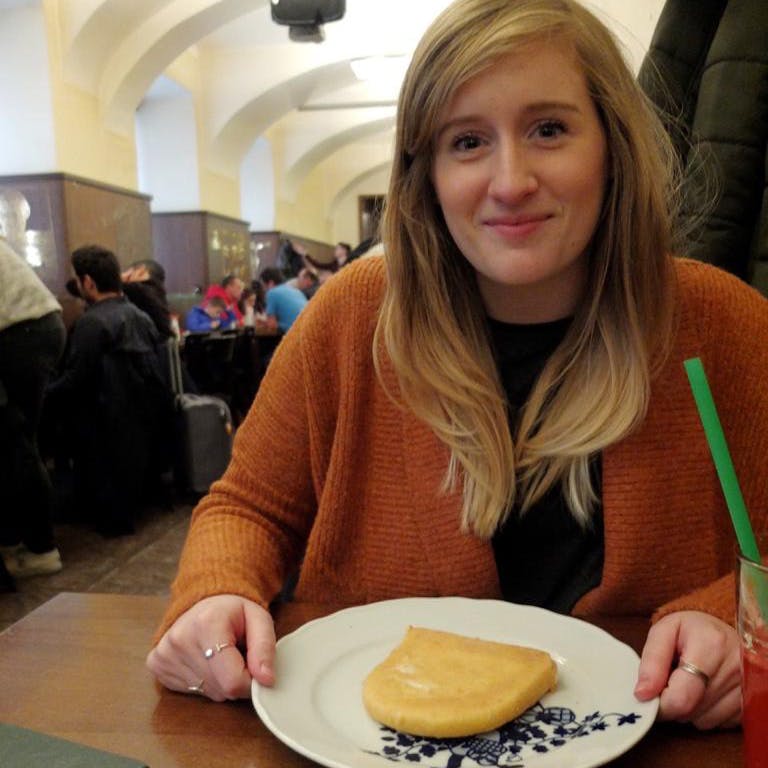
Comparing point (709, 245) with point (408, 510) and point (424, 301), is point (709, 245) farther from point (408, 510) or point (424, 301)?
point (408, 510)

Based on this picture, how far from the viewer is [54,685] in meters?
0.73

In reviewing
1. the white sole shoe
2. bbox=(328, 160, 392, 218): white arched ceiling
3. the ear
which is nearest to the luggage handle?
the ear

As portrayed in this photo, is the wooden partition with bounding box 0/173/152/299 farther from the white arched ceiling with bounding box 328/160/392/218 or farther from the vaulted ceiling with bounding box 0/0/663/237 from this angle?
the white arched ceiling with bounding box 328/160/392/218

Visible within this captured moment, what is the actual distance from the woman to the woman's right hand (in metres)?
0.07

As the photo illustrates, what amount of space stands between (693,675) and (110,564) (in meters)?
3.09

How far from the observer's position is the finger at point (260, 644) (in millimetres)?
667

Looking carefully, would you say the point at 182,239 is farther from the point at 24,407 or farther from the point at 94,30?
the point at 24,407

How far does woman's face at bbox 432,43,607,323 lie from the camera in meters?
0.91

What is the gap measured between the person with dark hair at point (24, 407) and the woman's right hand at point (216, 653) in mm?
2408

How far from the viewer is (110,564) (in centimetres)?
334

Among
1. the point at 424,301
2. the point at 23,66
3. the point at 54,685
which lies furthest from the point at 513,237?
the point at 23,66

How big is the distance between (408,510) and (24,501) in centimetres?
254

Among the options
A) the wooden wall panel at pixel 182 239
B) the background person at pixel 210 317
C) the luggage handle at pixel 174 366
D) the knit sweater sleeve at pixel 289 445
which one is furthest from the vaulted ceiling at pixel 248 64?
the knit sweater sleeve at pixel 289 445

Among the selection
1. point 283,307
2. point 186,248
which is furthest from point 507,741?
point 186,248
